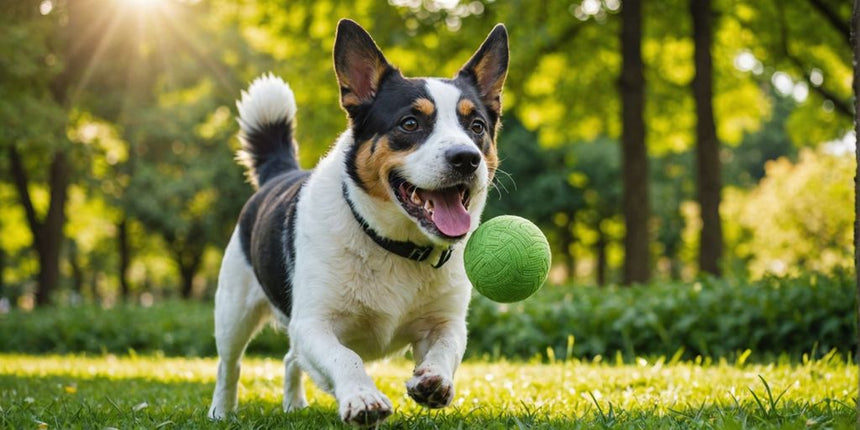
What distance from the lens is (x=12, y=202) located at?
27203mm

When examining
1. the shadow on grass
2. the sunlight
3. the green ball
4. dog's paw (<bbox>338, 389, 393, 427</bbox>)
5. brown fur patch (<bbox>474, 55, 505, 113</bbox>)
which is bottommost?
the shadow on grass

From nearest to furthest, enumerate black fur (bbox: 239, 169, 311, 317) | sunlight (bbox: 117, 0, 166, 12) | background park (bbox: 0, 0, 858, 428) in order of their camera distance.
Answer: black fur (bbox: 239, 169, 311, 317) < background park (bbox: 0, 0, 858, 428) < sunlight (bbox: 117, 0, 166, 12)

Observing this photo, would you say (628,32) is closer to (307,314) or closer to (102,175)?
(307,314)

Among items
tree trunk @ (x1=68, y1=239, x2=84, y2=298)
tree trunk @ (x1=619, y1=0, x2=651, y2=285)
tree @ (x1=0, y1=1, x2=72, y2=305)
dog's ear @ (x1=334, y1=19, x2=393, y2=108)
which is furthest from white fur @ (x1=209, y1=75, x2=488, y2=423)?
tree trunk @ (x1=68, y1=239, x2=84, y2=298)

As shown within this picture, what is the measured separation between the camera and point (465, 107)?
14.3 feet

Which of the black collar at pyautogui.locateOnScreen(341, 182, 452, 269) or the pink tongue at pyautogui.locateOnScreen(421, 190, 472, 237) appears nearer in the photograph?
the pink tongue at pyautogui.locateOnScreen(421, 190, 472, 237)

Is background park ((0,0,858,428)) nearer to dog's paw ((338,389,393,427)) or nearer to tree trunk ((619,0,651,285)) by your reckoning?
tree trunk ((619,0,651,285))

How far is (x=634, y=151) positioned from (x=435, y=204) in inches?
395

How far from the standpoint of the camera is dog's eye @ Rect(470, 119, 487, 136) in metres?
4.45

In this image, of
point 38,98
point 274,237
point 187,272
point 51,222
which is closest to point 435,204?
point 274,237

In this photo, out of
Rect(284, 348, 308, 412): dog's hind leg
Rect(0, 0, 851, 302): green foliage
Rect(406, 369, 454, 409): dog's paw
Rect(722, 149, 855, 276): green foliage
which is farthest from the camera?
Rect(722, 149, 855, 276): green foliage

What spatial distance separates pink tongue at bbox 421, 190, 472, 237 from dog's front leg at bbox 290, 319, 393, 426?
29.9 inches

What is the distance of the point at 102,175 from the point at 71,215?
36.4ft

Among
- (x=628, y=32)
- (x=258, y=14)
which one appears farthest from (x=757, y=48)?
(x=258, y=14)
